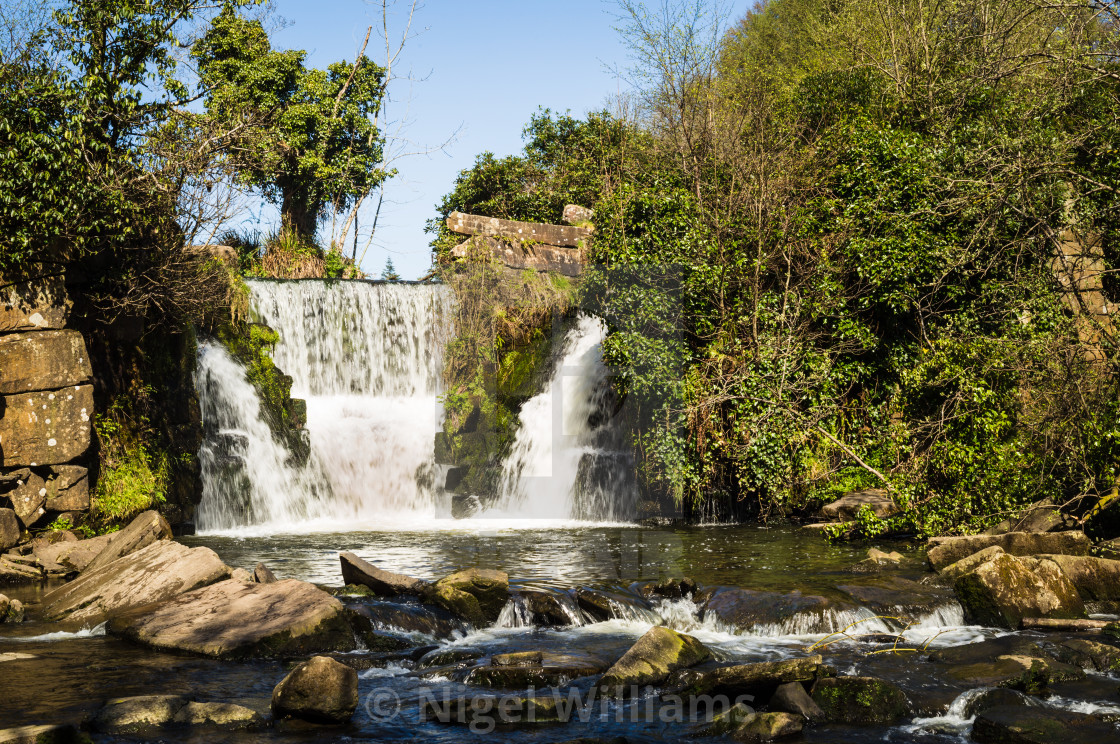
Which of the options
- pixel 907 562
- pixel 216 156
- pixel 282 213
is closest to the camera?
pixel 907 562

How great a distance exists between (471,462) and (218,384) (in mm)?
4977

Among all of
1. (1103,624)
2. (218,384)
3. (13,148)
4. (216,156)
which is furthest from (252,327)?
(1103,624)

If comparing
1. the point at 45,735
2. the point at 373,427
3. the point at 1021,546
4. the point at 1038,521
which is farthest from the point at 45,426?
the point at 1038,521

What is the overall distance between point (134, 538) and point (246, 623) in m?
4.19

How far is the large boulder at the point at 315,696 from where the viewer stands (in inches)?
223

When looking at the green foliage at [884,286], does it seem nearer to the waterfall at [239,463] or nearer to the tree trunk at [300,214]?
the waterfall at [239,463]

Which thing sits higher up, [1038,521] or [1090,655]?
[1038,521]

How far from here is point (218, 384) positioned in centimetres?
1591

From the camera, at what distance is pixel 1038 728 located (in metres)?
5.34

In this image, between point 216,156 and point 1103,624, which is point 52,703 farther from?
point 216,156

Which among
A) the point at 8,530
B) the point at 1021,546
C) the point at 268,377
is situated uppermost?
the point at 268,377

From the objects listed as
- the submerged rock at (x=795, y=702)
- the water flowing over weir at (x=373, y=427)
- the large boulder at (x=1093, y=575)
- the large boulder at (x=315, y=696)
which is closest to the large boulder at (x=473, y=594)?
the large boulder at (x=315, y=696)

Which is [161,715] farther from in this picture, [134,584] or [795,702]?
[795,702]

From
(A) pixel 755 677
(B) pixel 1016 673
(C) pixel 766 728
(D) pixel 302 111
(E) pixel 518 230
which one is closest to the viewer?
(C) pixel 766 728
